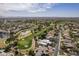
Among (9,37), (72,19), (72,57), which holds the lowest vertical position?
(72,57)

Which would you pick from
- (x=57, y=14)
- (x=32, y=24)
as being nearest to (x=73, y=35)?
(x=57, y=14)

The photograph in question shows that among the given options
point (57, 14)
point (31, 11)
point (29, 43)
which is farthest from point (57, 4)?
point (29, 43)

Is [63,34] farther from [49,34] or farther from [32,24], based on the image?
[32,24]

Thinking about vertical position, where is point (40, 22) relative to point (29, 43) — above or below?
above

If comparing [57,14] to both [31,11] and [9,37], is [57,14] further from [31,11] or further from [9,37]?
[9,37]

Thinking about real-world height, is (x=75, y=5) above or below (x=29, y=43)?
above
